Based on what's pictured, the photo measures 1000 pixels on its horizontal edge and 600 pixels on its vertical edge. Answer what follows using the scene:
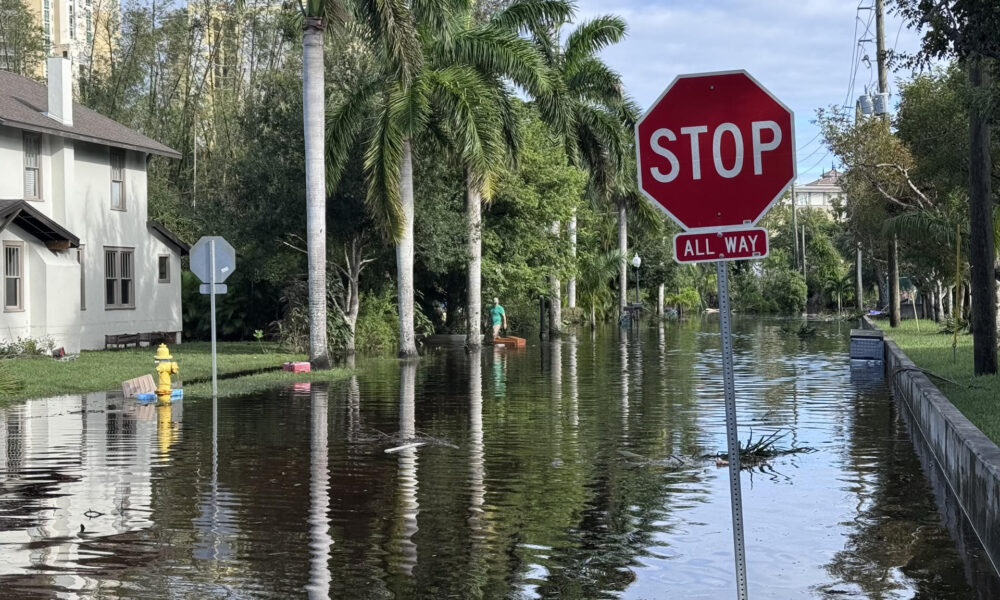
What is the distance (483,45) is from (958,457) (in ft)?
82.7

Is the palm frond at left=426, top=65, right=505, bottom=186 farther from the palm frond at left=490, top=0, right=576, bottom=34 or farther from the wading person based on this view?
the wading person

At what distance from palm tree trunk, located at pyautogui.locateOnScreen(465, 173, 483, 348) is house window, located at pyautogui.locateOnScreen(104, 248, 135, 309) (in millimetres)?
10140

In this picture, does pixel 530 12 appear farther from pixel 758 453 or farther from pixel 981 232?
pixel 758 453

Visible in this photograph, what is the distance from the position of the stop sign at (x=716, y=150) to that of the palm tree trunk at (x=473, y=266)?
104 feet

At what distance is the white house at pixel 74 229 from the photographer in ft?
110

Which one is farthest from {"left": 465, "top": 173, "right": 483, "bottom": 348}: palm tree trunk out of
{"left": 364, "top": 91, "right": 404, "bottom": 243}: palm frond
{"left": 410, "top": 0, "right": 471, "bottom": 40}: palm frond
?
{"left": 410, "top": 0, "right": 471, "bottom": 40}: palm frond

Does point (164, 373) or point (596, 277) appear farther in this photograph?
point (596, 277)

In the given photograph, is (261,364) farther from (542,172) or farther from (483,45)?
(542,172)

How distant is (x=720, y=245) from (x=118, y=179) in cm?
3535

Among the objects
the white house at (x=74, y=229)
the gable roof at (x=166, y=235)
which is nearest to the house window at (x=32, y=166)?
the white house at (x=74, y=229)

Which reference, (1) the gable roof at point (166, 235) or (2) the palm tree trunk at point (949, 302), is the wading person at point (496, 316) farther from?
(2) the palm tree trunk at point (949, 302)

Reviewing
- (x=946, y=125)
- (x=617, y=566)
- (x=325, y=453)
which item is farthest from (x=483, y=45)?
(x=617, y=566)

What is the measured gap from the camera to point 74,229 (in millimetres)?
36656

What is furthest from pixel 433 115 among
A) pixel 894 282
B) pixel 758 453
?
pixel 758 453
